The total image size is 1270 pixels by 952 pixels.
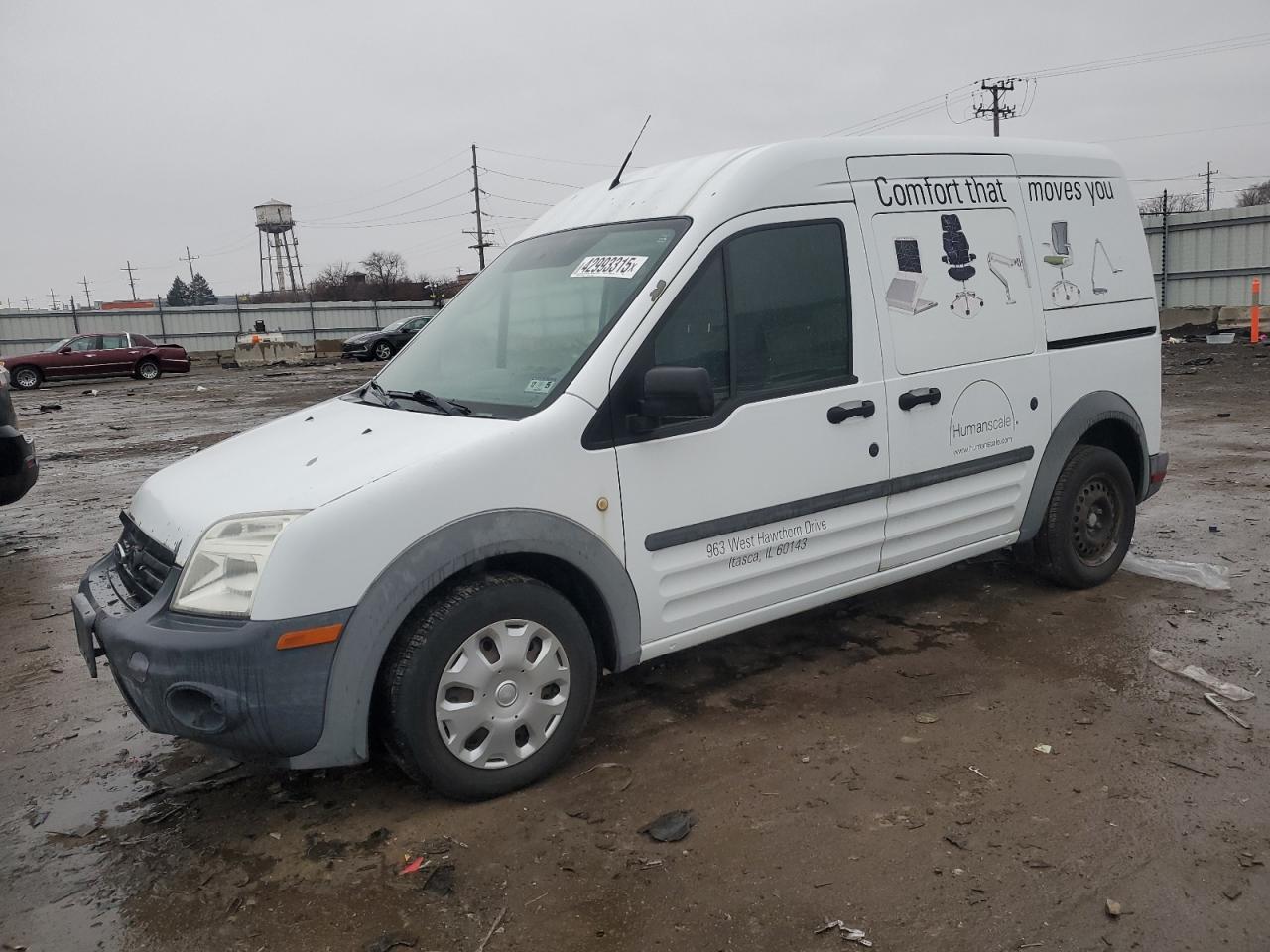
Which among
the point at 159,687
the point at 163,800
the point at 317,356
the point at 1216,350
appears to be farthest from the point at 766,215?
the point at 317,356

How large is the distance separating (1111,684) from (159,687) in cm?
349

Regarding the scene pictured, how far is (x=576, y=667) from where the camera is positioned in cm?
336

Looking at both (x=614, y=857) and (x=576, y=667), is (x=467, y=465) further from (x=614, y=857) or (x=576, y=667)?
(x=614, y=857)

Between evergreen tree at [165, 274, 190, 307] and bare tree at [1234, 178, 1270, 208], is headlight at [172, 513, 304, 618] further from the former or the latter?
evergreen tree at [165, 274, 190, 307]

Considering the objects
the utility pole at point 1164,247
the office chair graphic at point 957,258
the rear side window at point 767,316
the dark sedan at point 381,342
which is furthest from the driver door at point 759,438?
the dark sedan at point 381,342

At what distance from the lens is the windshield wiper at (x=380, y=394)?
12.5 feet

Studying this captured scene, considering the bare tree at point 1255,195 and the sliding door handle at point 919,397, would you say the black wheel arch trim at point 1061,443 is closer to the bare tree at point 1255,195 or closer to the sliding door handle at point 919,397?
the sliding door handle at point 919,397

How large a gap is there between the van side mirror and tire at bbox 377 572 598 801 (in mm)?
713

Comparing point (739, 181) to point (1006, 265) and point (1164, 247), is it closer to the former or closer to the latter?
point (1006, 265)

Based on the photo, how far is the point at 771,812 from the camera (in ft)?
10.3

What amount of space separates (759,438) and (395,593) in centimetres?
147

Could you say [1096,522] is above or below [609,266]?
below

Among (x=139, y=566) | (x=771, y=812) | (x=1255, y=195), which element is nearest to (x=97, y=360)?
(x=139, y=566)

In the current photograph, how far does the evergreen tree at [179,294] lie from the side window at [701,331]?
95597 millimetres
